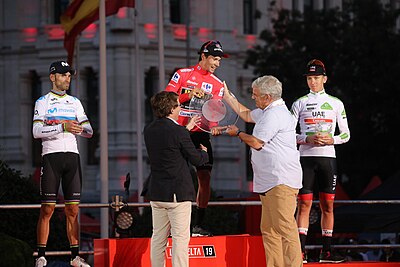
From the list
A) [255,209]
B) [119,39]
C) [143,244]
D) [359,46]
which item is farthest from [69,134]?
[119,39]

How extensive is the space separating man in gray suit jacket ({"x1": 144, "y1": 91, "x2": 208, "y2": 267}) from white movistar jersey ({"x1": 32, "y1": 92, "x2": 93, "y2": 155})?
145cm

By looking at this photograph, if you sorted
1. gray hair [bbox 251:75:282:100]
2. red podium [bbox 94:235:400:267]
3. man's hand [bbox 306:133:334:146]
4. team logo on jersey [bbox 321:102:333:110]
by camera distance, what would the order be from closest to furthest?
gray hair [bbox 251:75:282:100], red podium [bbox 94:235:400:267], man's hand [bbox 306:133:334:146], team logo on jersey [bbox 321:102:333:110]

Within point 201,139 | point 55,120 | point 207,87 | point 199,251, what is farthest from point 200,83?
point 199,251

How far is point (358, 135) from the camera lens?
45062 millimetres

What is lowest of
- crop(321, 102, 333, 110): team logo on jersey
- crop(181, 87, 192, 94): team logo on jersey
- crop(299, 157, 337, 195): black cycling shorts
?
crop(299, 157, 337, 195): black cycling shorts

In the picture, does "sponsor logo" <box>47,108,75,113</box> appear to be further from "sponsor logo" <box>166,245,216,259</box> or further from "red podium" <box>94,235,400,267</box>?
"sponsor logo" <box>166,245,216,259</box>

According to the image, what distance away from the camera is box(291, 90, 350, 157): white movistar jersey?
593 inches

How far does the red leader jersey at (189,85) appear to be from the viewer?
14.8m

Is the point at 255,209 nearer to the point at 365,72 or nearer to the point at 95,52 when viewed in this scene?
the point at 365,72

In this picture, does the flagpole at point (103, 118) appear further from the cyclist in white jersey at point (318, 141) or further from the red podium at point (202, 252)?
the red podium at point (202, 252)

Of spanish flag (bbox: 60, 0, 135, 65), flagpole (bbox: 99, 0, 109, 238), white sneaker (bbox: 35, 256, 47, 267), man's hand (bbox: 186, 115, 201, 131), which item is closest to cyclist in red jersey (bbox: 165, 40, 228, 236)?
man's hand (bbox: 186, 115, 201, 131)

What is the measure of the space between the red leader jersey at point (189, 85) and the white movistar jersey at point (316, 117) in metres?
1.05

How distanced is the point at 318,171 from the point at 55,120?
3.21m

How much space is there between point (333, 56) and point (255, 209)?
24.5m
